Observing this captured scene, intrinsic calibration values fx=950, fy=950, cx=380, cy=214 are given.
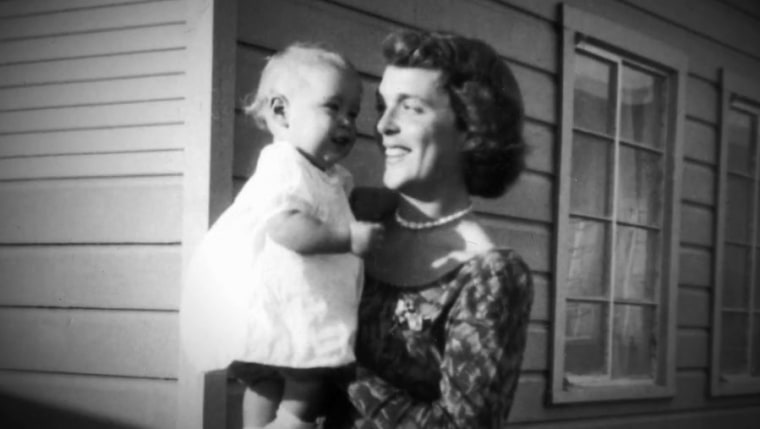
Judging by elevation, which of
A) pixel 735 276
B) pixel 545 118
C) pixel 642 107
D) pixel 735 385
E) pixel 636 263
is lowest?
pixel 735 385

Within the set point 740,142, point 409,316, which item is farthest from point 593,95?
point 409,316

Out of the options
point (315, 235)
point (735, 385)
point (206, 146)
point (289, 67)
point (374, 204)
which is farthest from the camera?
point (735, 385)

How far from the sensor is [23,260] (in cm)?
263

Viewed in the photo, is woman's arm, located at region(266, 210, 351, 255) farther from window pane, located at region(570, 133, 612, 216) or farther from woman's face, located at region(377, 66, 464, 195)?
window pane, located at region(570, 133, 612, 216)

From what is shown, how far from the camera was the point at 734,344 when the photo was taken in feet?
18.2

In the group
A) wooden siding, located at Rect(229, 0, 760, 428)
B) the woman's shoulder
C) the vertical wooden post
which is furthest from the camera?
wooden siding, located at Rect(229, 0, 760, 428)

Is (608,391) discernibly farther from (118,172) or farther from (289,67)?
(289,67)

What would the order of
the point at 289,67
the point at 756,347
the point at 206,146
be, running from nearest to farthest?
the point at 289,67, the point at 206,146, the point at 756,347

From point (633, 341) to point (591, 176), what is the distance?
0.88 metres

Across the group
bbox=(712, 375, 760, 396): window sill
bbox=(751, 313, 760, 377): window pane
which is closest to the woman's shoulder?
bbox=(712, 375, 760, 396): window sill

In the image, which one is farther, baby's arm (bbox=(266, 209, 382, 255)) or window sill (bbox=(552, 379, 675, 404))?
window sill (bbox=(552, 379, 675, 404))

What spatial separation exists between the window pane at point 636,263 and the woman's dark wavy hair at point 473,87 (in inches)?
112

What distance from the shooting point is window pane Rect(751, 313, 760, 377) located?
5625 mm

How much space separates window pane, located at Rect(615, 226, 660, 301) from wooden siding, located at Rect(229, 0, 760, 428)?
234 mm
